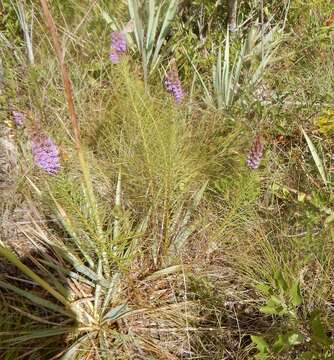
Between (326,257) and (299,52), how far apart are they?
124cm

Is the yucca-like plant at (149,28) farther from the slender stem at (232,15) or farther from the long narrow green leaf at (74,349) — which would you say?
the long narrow green leaf at (74,349)

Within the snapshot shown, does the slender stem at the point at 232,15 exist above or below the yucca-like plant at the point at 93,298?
above

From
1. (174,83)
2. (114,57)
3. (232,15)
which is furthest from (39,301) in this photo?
(232,15)

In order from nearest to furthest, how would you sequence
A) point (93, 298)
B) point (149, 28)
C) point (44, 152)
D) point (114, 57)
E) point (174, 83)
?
point (44, 152) < point (93, 298) < point (174, 83) < point (114, 57) < point (149, 28)

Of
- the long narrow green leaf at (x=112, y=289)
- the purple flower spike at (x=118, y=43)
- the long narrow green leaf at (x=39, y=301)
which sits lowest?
the long narrow green leaf at (x=112, y=289)

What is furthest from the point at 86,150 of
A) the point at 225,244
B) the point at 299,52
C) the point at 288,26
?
the point at 288,26

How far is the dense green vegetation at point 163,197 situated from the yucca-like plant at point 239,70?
0.01 m

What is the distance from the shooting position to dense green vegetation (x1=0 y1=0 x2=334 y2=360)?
4.41 feet

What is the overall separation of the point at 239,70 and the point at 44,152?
1094 millimetres

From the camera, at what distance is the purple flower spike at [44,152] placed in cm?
116

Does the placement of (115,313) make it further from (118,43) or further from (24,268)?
(118,43)

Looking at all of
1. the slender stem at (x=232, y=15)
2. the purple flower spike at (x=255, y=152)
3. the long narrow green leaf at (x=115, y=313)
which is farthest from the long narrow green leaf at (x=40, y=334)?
the slender stem at (x=232, y=15)

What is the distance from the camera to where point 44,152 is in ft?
4.02

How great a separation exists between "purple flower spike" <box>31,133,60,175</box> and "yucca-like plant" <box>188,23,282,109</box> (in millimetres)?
875
